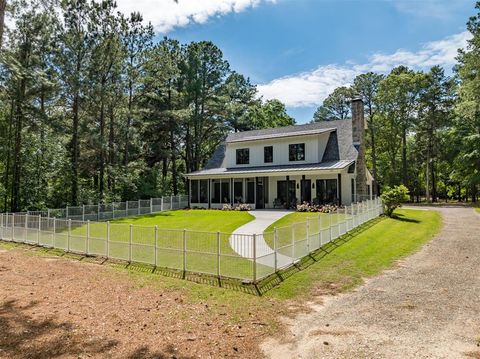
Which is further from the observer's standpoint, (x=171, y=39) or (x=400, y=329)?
(x=171, y=39)

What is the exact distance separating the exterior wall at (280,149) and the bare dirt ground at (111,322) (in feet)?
60.6

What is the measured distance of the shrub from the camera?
70.3 ft

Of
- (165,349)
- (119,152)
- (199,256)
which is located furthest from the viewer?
(119,152)

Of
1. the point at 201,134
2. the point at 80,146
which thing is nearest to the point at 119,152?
the point at 80,146

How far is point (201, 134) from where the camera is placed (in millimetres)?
39656

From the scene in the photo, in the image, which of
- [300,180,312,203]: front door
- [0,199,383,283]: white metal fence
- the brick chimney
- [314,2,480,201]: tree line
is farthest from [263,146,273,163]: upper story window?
[314,2,480,201]: tree line

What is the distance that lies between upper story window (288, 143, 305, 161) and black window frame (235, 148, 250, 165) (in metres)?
4.06

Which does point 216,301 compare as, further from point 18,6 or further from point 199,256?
point 18,6

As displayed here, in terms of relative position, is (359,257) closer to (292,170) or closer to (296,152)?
(292,170)

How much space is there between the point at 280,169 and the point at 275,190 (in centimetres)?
214

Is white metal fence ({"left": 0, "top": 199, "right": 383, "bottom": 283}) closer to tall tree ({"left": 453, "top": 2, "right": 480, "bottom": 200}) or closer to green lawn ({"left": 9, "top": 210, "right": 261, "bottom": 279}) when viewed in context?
green lawn ({"left": 9, "top": 210, "right": 261, "bottom": 279})

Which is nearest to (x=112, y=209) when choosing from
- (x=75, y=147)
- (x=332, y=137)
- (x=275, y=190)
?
(x=75, y=147)

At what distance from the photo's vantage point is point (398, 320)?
6730 millimetres

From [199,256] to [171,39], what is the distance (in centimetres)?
3180
